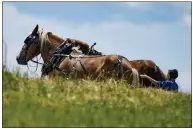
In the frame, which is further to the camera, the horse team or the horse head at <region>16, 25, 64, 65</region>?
the horse head at <region>16, 25, 64, 65</region>

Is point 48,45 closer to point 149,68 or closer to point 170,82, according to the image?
point 149,68

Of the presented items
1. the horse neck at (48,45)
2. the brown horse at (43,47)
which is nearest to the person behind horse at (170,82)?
the brown horse at (43,47)

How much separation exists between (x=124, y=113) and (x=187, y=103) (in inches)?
111

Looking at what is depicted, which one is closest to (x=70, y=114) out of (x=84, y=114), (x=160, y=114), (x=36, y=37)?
(x=84, y=114)

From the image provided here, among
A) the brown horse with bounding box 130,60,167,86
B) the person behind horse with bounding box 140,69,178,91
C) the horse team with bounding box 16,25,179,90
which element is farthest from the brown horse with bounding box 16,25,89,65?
the person behind horse with bounding box 140,69,178,91

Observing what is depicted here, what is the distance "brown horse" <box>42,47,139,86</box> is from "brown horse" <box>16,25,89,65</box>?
791 millimetres

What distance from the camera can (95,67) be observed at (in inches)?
559

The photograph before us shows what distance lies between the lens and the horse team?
553 inches

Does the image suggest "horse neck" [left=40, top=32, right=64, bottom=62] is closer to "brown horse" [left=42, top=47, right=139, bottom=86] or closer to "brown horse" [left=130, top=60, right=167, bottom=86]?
"brown horse" [left=42, top=47, right=139, bottom=86]

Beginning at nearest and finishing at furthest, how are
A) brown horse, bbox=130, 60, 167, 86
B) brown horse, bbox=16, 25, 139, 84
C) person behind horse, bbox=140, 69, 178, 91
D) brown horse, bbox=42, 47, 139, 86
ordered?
brown horse, bbox=42, 47, 139, 86 < person behind horse, bbox=140, 69, 178, 91 < brown horse, bbox=16, 25, 139, 84 < brown horse, bbox=130, 60, 167, 86

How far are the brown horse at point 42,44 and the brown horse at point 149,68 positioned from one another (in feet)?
5.07

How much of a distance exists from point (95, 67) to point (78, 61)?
20.0 inches

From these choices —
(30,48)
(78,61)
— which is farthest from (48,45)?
(78,61)

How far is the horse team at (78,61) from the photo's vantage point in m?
14.0
